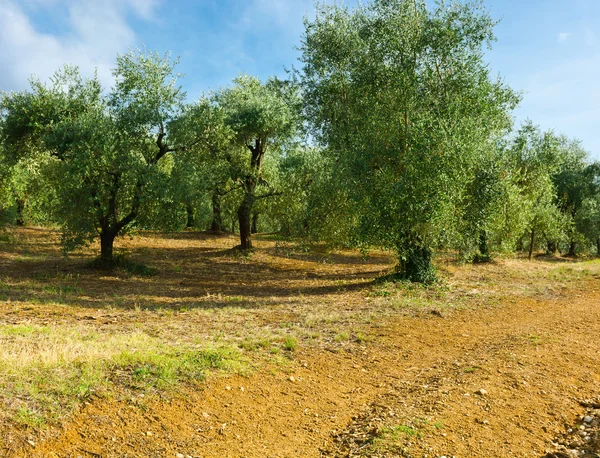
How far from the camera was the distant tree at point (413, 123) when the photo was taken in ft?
51.9

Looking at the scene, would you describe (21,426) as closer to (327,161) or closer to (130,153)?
(130,153)

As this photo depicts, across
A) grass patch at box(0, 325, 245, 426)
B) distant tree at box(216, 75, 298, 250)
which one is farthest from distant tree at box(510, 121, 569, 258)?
grass patch at box(0, 325, 245, 426)

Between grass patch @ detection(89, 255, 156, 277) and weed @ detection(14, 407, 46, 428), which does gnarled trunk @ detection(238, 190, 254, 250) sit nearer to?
grass patch @ detection(89, 255, 156, 277)

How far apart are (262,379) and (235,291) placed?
1097 centimetres

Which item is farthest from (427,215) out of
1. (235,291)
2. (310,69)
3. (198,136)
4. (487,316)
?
(198,136)

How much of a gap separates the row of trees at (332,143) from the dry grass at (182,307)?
93.5 inches

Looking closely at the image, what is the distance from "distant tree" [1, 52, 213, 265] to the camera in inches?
764

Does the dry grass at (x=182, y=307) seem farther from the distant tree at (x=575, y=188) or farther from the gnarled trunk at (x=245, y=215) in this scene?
the distant tree at (x=575, y=188)

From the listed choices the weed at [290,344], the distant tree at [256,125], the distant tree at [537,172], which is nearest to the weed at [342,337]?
the weed at [290,344]

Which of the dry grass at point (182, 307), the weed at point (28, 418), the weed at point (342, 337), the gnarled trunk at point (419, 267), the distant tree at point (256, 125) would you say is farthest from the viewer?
the distant tree at point (256, 125)

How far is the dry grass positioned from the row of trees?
7.79 feet

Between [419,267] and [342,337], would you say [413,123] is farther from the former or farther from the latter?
[342,337]

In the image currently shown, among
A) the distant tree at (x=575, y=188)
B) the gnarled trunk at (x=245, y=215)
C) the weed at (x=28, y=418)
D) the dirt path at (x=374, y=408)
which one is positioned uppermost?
the distant tree at (x=575, y=188)

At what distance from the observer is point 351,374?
9.12m
